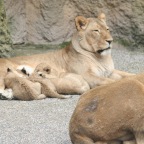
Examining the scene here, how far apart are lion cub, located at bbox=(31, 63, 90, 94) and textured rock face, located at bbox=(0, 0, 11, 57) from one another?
176 centimetres

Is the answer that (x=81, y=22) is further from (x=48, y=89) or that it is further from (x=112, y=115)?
(x=112, y=115)

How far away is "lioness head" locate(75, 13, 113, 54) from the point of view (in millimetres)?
10055

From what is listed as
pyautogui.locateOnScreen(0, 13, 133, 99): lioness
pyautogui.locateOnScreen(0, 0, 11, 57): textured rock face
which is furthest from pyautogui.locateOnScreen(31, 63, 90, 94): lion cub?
pyautogui.locateOnScreen(0, 0, 11, 57): textured rock face

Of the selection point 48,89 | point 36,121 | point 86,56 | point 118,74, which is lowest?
point 118,74

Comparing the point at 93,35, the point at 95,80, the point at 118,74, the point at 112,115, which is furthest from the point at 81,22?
the point at 112,115

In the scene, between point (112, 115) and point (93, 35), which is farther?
point (93, 35)

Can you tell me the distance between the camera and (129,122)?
5328mm

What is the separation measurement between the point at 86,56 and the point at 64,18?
2536 mm

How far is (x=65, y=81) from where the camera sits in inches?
360

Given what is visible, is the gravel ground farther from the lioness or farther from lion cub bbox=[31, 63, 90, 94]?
the lioness

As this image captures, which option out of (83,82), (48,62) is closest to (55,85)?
(83,82)

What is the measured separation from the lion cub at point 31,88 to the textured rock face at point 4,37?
2.16 meters

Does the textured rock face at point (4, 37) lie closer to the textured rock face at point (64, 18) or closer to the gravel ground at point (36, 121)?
the textured rock face at point (64, 18)

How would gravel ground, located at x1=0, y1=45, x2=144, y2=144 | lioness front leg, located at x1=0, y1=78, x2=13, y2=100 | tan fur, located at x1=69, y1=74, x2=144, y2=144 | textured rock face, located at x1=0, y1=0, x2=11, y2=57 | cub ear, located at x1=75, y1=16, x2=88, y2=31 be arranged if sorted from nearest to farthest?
tan fur, located at x1=69, y1=74, x2=144, y2=144 → gravel ground, located at x1=0, y1=45, x2=144, y2=144 → lioness front leg, located at x1=0, y1=78, x2=13, y2=100 → cub ear, located at x1=75, y1=16, x2=88, y2=31 → textured rock face, located at x1=0, y1=0, x2=11, y2=57
